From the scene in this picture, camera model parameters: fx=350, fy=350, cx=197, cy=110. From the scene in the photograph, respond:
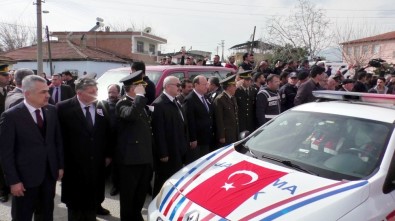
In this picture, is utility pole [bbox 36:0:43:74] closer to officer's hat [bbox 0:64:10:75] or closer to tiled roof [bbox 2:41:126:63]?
tiled roof [bbox 2:41:126:63]

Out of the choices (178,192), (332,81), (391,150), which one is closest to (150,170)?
(178,192)

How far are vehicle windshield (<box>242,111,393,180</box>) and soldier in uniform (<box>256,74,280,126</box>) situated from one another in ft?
8.71

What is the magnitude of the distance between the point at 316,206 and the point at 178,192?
110 cm

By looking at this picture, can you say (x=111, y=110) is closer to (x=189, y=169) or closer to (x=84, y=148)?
(x=84, y=148)

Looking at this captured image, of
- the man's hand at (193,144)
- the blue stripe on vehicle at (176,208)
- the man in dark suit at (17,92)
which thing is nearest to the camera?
the blue stripe on vehicle at (176,208)

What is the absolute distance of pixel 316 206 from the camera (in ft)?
7.64

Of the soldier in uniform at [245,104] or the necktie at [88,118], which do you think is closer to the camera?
the necktie at [88,118]

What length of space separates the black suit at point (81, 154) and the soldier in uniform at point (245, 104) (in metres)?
2.94

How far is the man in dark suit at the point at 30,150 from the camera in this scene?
3.19m

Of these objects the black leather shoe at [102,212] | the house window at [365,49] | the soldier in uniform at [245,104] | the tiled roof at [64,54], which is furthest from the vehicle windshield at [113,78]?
the house window at [365,49]

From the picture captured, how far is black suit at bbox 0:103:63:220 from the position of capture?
126 inches

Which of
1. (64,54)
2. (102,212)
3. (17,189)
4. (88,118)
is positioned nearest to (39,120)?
(88,118)

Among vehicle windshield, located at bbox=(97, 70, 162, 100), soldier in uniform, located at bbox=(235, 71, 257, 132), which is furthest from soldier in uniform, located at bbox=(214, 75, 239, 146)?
vehicle windshield, located at bbox=(97, 70, 162, 100)

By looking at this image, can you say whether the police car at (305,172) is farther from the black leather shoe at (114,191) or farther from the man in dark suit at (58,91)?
the man in dark suit at (58,91)
